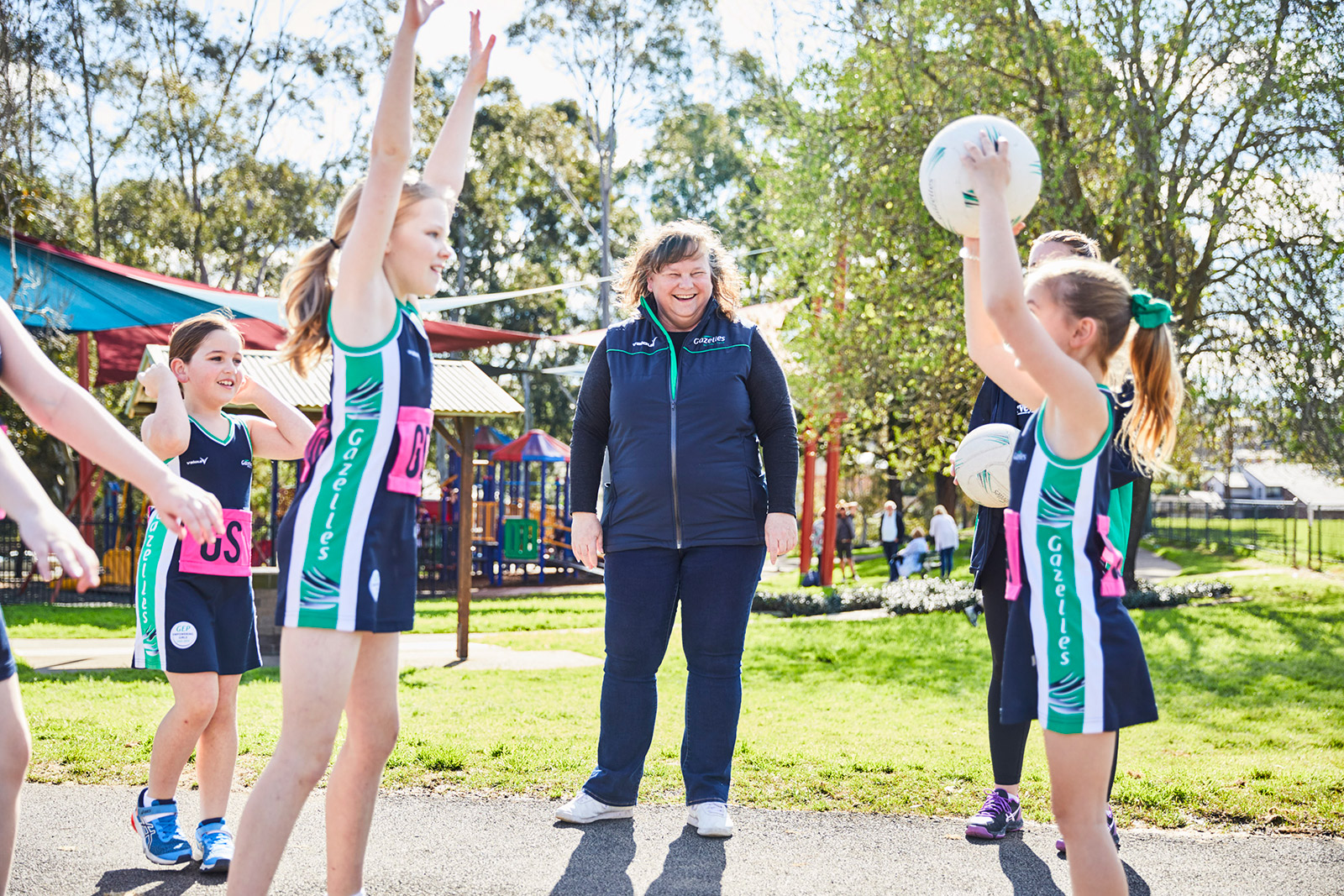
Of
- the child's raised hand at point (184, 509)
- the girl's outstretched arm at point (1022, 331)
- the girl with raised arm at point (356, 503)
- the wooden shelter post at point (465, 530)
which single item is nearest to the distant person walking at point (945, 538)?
the wooden shelter post at point (465, 530)

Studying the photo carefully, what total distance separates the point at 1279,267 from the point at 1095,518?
12.8m

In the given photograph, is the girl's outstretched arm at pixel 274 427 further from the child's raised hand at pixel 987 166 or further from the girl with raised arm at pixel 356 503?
the child's raised hand at pixel 987 166

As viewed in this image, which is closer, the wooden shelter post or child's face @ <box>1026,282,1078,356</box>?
child's face @ <box>1026,282,1078,356</box>

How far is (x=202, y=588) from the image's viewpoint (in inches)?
148

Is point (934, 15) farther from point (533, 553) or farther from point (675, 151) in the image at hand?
point (675, 151)

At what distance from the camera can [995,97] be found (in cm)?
1412

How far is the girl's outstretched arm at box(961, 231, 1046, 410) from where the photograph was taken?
3.18m

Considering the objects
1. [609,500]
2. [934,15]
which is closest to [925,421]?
[934,15]

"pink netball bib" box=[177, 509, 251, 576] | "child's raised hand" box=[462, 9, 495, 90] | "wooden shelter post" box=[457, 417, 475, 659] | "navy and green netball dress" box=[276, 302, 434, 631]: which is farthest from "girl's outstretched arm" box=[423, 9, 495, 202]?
"wooden shelter post" box=[457, 417, 475, 659]

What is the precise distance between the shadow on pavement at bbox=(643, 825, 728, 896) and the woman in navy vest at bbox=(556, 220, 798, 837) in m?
Result: 0.08

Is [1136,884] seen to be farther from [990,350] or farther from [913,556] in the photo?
[913,556]

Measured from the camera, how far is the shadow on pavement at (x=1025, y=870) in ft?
11.4

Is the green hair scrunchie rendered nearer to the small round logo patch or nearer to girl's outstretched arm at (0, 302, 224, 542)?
girl's outstretched arm at (0, 302, 224, 542)

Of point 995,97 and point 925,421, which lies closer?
point 995,97
